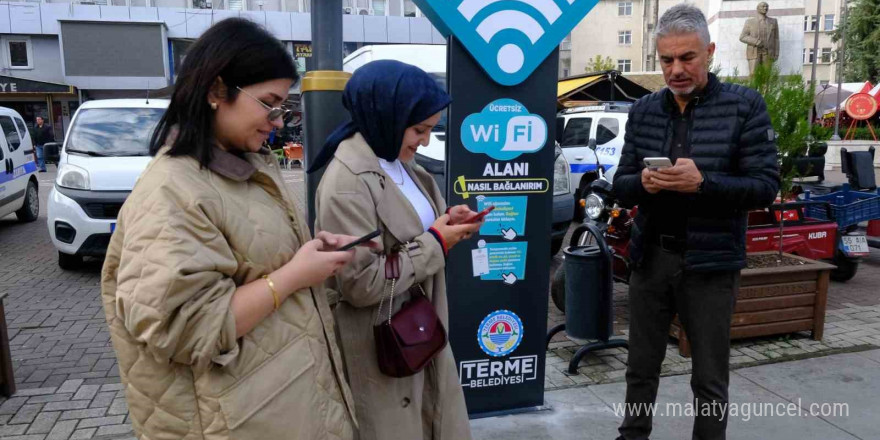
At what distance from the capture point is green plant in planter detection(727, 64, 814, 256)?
5.16m

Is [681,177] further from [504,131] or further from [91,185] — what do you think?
[91,185]

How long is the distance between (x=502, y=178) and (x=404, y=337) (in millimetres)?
1612

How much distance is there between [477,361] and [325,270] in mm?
2163

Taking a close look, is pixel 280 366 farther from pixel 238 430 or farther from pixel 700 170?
pixel 700 170

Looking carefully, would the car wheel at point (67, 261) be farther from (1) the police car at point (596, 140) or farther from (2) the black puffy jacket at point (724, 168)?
(1) the police car at point (596, 140)

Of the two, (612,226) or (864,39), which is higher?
(864,39)

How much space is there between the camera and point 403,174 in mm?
2225

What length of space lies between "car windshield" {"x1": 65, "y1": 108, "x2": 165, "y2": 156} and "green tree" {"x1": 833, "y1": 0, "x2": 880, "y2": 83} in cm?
3222

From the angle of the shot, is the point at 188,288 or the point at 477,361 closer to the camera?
the point at 188,288

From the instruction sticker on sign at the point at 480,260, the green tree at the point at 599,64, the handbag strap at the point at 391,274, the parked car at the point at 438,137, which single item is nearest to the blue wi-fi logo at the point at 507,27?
the instruction sticker on sign at the point at 480,260

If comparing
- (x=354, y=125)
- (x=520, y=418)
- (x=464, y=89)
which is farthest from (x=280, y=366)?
(x=520, y=418)

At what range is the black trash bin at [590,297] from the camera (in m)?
4.36

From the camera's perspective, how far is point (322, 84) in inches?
117

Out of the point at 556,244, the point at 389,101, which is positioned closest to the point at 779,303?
the point at 556,244
